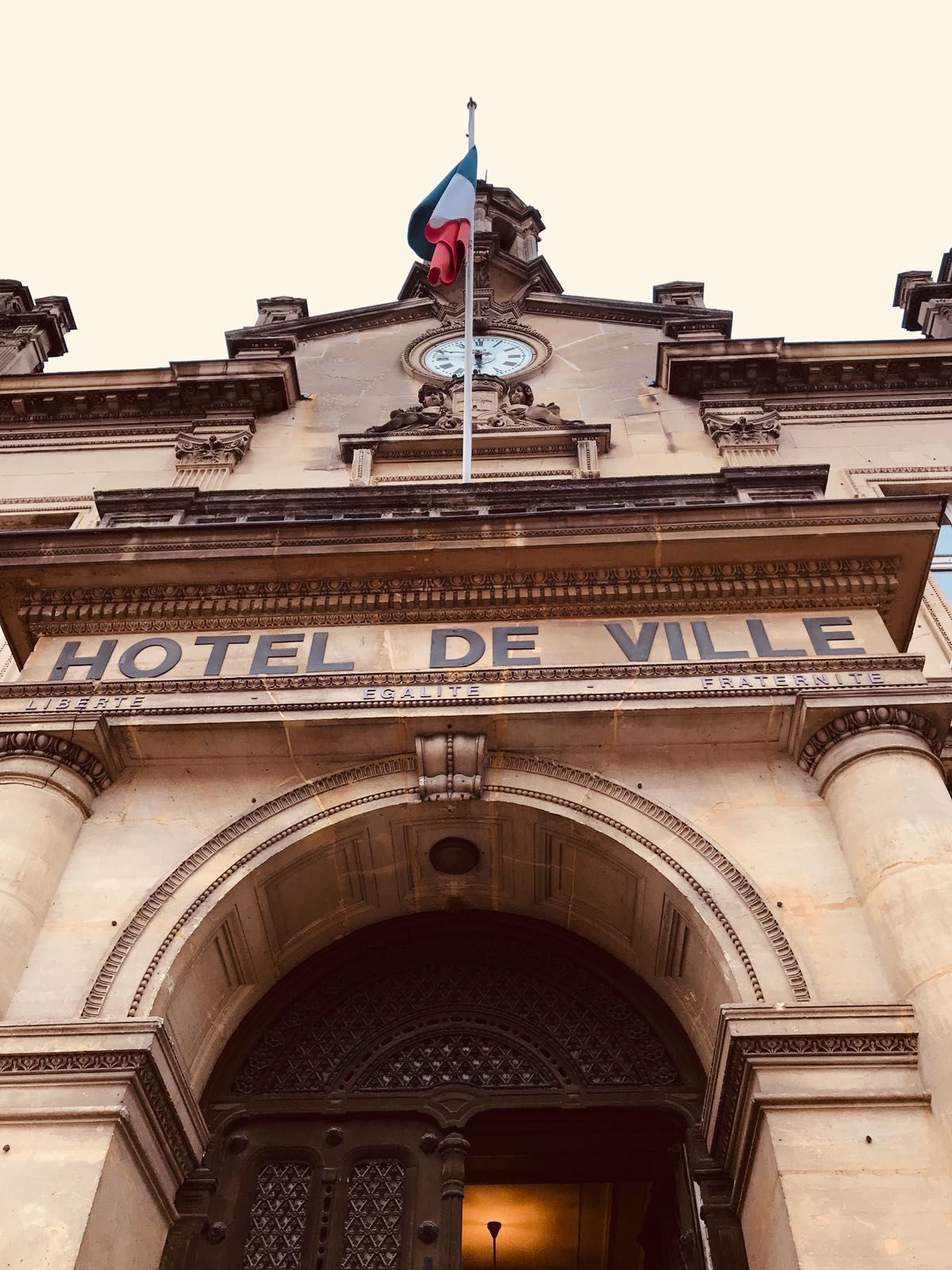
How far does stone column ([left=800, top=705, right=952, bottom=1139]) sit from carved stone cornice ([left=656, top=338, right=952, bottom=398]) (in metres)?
8.09

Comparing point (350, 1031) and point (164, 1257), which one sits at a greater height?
point (350, 1031)

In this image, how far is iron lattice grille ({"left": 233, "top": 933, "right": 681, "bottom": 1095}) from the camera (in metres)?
8.78

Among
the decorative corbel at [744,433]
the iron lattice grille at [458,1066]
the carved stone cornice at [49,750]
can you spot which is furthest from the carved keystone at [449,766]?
the decorative corbel at [744,433]

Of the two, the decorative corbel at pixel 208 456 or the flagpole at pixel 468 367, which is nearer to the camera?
the flagpole at pixel 468 367

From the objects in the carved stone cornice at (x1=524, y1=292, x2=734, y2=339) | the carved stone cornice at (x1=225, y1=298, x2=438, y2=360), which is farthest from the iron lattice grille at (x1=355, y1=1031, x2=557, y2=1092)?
the carved stone cornice at (x1=225, y1=298, x2=438, y2=360)

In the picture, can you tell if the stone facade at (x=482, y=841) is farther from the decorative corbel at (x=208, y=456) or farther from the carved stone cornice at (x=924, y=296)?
the carved stone cornice at (x=924, y=296)

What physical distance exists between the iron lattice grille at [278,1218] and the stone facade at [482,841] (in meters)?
0.04

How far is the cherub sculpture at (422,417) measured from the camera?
15.3 metres

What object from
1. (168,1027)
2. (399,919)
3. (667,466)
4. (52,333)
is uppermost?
(52,333)

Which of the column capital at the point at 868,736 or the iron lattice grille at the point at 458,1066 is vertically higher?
the column capital at the point at 868,736

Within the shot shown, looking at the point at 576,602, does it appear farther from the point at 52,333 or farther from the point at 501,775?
the point at 52,333

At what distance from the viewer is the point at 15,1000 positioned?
24.8 feet

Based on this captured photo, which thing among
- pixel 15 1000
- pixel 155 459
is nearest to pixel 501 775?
pixel 15 1000

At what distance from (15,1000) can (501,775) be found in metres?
3.79
